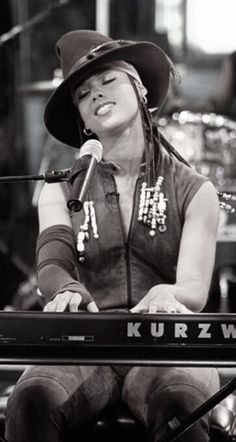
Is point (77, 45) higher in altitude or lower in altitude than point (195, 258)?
higher

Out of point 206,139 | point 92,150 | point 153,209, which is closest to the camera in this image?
point 92,150

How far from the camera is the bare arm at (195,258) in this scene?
63.3 inches

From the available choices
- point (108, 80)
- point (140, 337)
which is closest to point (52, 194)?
point (108, 80)

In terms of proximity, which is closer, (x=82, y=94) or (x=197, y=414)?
(x=197, y=414)

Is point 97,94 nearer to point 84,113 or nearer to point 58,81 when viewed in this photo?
point 84,113

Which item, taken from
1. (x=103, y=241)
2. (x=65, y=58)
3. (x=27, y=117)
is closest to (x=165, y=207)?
(x=103, y=241)

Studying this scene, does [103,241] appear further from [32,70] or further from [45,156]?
[32,70]

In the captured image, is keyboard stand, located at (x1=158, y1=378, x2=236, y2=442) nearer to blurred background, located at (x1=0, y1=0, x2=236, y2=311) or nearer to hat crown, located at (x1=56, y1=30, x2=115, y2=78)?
hat crown, located at (x1=56, y1=30, x2=115, y2=78)

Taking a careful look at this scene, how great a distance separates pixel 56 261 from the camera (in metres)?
1.74

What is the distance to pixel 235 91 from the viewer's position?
14.3 feet

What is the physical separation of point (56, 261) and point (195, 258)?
1.01ft

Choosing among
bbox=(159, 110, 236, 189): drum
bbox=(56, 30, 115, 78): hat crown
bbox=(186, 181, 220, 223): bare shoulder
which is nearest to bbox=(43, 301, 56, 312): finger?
bbox=(186, 181, 220, 223): bare shoulder

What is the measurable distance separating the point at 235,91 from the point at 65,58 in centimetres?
260

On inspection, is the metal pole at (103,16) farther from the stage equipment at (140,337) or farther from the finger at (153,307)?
the stage equipment at (140,337)
